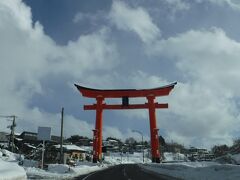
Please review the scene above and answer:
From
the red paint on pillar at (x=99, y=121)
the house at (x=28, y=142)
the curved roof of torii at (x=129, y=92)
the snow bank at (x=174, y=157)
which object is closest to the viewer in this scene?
the curved roof of torii at (x=129, y=92)

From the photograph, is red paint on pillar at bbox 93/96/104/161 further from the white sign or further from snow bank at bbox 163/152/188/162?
snow bank at bbox 163/152/188/162

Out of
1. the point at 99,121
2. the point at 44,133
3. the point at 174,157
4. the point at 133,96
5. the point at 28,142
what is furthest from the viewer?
the point at 174,157

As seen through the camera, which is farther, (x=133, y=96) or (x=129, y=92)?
(x=133, y=96)

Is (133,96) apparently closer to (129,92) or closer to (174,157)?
(129,92)

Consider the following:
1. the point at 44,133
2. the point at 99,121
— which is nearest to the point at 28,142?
the point at 99,121

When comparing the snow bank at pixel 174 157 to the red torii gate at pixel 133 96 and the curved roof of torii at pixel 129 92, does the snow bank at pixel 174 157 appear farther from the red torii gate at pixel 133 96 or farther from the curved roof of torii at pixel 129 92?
the curved roof of torii at pixel 129 92

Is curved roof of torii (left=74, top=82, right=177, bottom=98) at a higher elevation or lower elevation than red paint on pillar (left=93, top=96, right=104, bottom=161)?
higher

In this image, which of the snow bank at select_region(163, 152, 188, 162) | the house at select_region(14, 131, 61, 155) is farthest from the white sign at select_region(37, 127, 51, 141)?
the snow bank at select_region(163, 152, 188, 162)

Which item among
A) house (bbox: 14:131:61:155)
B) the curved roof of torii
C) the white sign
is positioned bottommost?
the white sign

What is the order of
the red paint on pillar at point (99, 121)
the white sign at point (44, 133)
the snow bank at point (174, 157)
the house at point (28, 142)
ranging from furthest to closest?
the snow bank at point (174, 157) → the house at point (28, 142) → the red paint on pillar at point (99, 121) → the white sign at point (44, 133)

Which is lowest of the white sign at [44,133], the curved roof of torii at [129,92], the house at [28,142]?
the white sign at [44,133]

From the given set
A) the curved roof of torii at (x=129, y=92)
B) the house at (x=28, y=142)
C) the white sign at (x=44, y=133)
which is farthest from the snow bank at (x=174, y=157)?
the white sign at (x=44, y=133)

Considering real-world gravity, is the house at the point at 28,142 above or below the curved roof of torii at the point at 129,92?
below

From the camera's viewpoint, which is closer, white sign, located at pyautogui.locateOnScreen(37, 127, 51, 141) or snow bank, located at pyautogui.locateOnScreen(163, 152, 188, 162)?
white sign, located at pyautogui.locateOnScreen(37, 127, 51, 141)
